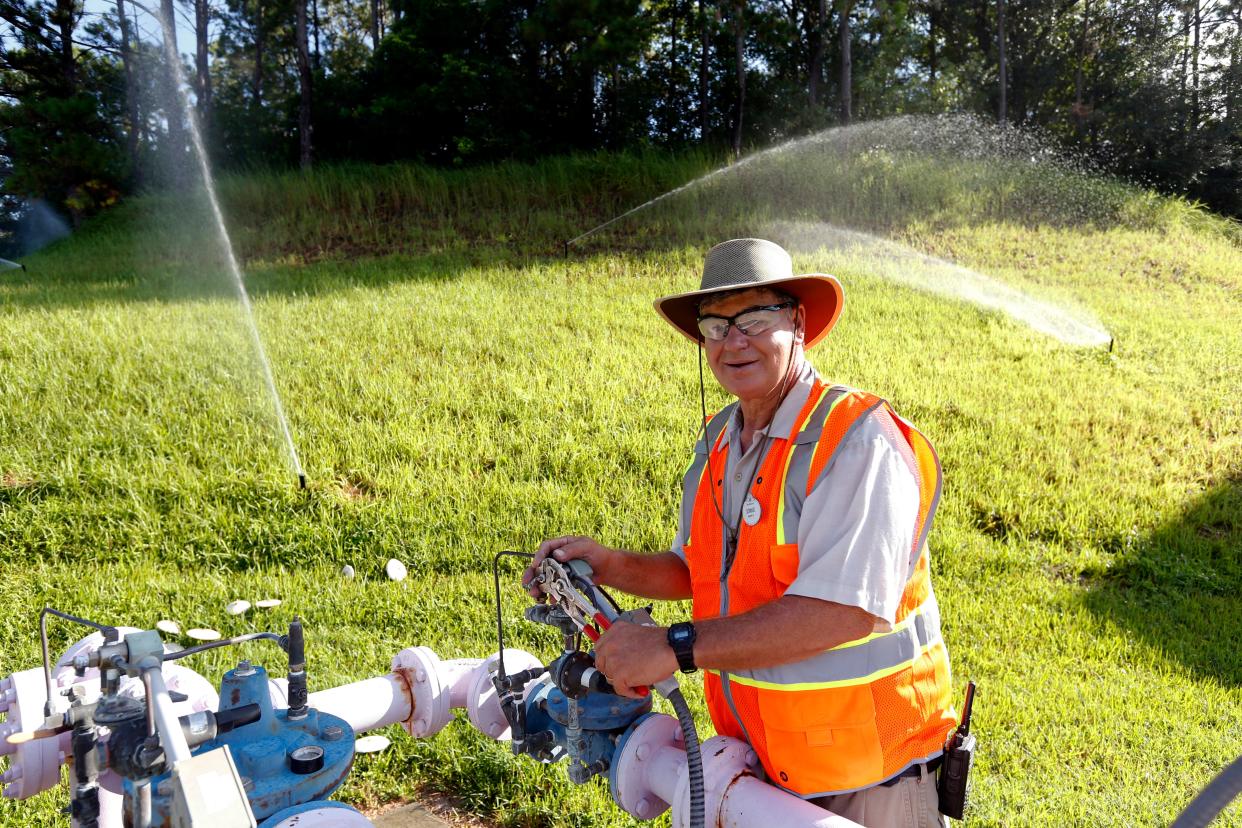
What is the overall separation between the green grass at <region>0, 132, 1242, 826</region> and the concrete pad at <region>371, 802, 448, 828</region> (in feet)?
0.35

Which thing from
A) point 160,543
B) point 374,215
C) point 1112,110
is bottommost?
point 160,543

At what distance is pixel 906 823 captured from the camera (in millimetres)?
2084

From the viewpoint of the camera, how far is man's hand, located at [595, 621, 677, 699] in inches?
75.2

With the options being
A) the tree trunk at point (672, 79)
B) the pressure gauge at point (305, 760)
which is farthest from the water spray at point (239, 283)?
the tree trunk at point (672, 79)

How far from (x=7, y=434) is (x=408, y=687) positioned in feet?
15.9

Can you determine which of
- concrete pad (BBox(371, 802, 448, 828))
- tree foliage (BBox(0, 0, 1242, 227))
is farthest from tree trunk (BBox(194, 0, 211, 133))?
concrete pad (BBox(371, 802, 448, 828))

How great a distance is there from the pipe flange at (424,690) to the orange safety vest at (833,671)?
808 mm

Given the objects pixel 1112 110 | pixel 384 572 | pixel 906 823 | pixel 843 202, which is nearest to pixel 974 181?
pixel 843 202

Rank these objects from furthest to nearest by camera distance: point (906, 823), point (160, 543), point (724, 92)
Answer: point (724, 92) → point (160, 543) → point (906, 823)

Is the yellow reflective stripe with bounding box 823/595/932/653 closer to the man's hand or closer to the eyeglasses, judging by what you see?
the man's hand

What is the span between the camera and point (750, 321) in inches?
86.7

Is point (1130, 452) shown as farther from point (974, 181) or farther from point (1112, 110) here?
point (1112, 110)

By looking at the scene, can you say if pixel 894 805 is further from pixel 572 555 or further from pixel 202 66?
pixel 202 66

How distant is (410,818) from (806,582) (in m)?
2.10
